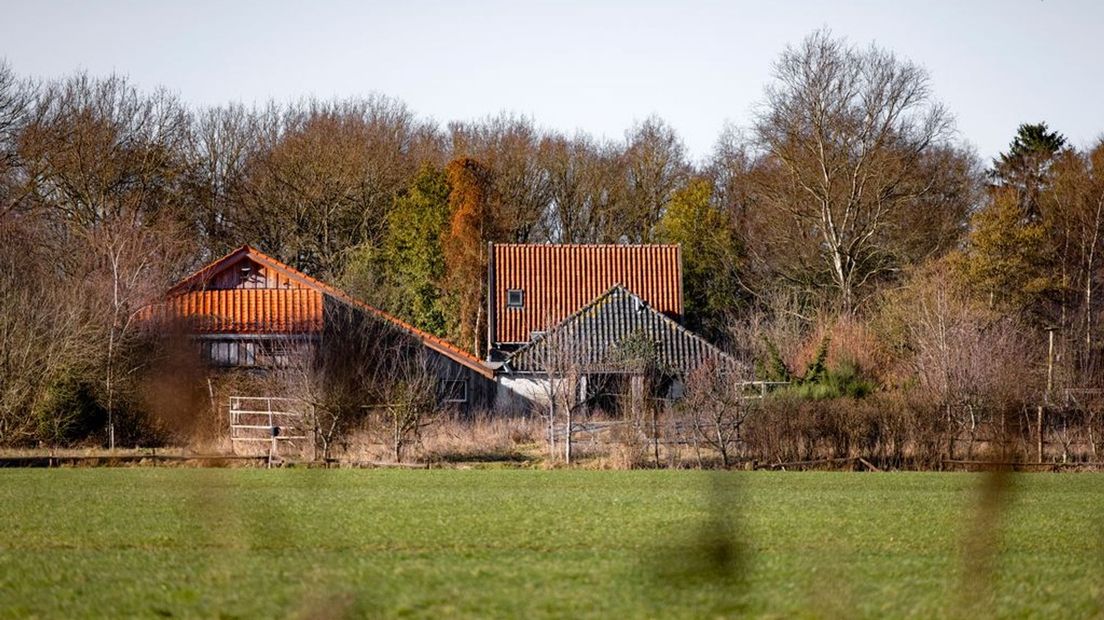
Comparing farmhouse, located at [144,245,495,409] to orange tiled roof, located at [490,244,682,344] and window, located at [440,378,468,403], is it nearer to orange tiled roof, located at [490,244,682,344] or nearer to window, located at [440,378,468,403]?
window, located at [440,378,468,403]

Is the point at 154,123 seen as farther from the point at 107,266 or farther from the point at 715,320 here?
the point at 715,320

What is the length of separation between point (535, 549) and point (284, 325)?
2880cm

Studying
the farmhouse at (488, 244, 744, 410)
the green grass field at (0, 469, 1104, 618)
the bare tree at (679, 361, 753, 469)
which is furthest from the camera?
the farmhouse at (488, 244, 744, 410)

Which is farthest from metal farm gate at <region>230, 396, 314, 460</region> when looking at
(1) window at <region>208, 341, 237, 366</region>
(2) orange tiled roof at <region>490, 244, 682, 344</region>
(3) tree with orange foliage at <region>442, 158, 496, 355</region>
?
(3) tree with orange foliage at <region>442, 158, 496, 355</region>

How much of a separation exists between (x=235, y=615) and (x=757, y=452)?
77.5ft

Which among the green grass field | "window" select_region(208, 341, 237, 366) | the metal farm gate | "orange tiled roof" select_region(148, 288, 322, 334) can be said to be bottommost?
the green grass field

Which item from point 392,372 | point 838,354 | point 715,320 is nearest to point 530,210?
point 715,320

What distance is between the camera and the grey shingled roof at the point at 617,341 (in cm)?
4228

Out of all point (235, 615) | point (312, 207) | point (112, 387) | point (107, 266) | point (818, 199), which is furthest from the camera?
point (312, 207)

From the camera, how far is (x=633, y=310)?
1831 inches

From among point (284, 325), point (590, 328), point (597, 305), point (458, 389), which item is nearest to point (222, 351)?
point (284, 325)

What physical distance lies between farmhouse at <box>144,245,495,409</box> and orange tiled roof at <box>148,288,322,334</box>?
33 millimetres

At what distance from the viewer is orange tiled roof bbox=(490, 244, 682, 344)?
53.9m

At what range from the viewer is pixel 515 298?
178 feet
